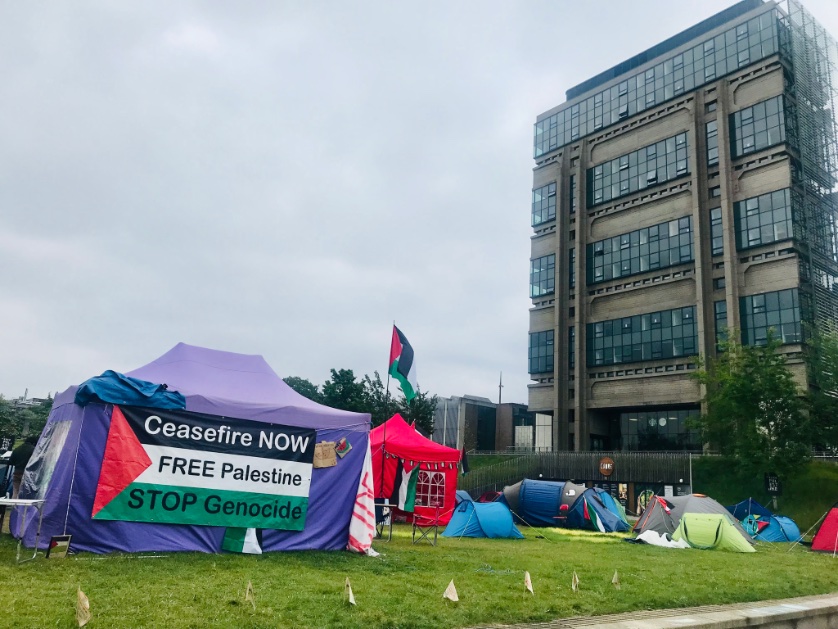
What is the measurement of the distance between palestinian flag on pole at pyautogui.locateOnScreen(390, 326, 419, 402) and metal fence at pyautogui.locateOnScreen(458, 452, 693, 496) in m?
31.3

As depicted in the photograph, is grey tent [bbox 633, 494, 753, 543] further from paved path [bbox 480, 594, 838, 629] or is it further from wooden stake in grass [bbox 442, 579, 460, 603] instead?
wooden stake in grass [bbox 442, 579, 460, 603]

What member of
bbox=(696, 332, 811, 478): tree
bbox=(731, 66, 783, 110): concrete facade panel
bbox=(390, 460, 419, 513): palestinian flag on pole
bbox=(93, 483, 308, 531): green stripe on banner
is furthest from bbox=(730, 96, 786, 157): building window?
bbox=(93, 483, 308, 531): green stripe on banner

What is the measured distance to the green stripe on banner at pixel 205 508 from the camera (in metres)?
10.6

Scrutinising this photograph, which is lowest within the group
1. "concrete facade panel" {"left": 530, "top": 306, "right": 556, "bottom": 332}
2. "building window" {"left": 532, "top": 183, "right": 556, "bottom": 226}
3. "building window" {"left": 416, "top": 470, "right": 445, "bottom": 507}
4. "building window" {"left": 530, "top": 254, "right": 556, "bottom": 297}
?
"building window" {"left": 416, "top": 470, "right": 445, "bottom": 507}

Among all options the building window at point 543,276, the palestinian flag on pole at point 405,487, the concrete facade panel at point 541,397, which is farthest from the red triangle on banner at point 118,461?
the building window at point 543,276

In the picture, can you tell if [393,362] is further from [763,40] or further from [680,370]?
[763,40]

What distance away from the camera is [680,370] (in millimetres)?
48250

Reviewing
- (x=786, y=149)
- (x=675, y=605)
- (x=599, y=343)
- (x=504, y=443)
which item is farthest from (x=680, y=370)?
(x=675, y=605)

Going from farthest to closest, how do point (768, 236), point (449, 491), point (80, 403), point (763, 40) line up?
point (763, 40), point (768, 236), point (449, 491), point (80, 403)

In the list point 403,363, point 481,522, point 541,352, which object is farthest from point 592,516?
point 541,352

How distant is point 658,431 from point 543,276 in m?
16.6

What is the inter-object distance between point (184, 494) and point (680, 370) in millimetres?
43775

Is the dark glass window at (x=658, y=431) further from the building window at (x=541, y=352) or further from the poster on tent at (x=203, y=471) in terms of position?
the poster on tent at (x=203, y=471)

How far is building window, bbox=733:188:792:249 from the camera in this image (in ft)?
144
